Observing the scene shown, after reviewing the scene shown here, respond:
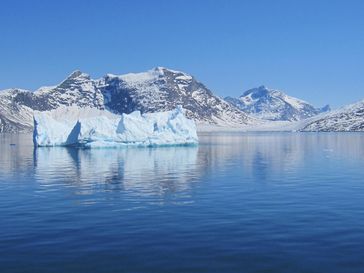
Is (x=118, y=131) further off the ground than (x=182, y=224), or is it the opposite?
(x=118, y=131)

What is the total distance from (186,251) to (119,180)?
27343 millimetres

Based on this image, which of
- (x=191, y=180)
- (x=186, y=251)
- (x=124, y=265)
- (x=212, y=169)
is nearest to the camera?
(x=124, y=265)

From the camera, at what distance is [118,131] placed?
113438mm

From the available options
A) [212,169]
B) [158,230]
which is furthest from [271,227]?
[212,169]

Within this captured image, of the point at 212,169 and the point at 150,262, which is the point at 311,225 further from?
the point at 212,169

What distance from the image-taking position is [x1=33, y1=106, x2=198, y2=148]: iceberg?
111188mm

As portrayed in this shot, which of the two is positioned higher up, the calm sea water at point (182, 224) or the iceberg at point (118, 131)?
the iceberg at point (118, 131)

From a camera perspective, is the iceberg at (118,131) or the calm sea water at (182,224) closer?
the calm sea water at (182,224)

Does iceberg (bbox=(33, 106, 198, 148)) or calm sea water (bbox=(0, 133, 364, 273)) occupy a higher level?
iceberg (bbox=(33, 106, 198, 148))

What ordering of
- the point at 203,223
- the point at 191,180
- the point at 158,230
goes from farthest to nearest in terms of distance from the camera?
the point at 191,180 < the point at 203,223 < the point at 158,230

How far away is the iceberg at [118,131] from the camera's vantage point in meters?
111

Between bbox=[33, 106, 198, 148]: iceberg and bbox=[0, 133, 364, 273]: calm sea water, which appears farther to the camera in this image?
bbox=[33, 106, 198, 148]: iceberg

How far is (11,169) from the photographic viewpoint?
60188 mm

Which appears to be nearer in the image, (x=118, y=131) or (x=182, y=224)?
(x=182, y=224)
